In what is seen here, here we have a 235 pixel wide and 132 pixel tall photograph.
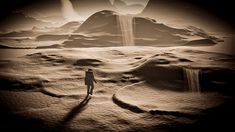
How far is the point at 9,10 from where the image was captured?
63.5 meters

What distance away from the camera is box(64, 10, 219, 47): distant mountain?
32.6 metres

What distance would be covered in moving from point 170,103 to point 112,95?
2.80 m

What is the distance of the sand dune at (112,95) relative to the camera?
7598 millimetres

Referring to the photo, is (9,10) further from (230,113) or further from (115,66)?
(230,113)

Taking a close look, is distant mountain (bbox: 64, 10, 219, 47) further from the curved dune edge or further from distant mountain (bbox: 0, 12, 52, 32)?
distant mountain (bbox: 0, 12, 52, 32)

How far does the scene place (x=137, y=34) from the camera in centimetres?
3584

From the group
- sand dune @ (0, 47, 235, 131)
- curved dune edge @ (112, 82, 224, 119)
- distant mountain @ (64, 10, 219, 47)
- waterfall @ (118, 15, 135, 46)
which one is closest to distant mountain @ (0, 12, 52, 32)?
distant mountain @ (64, 10, 219, 47)

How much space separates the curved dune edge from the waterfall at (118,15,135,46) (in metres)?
22.3

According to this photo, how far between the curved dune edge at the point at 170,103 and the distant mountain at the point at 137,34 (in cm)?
2256

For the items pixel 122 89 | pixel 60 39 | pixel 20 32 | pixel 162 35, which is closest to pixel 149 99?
pixel 122 89

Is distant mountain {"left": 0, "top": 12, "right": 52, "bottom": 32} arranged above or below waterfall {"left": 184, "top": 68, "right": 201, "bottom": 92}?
above

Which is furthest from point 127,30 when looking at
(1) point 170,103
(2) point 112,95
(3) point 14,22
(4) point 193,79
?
(3) point 14,22

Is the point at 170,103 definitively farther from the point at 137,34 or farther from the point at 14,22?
the point at 14,22

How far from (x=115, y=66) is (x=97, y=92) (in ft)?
17.5
